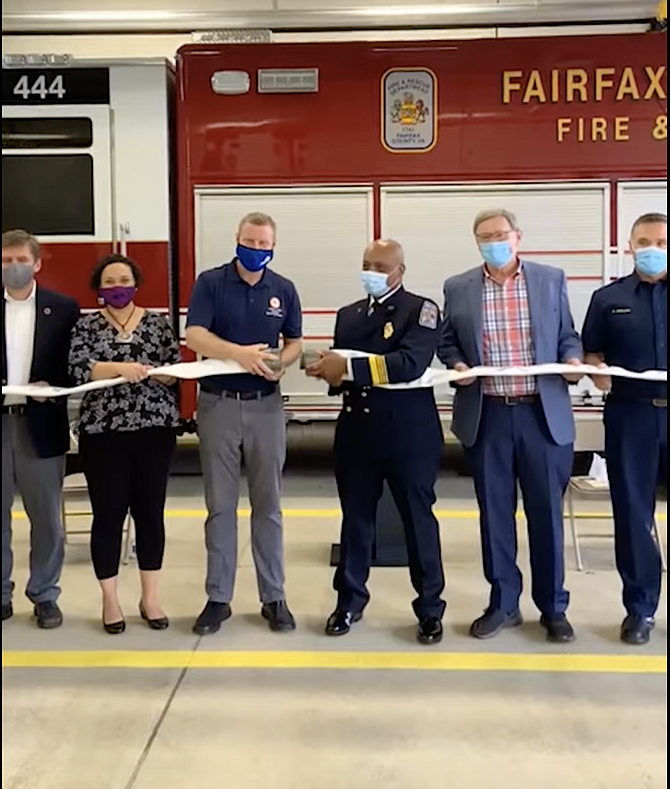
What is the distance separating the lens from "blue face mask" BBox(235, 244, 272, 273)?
4.05 metres

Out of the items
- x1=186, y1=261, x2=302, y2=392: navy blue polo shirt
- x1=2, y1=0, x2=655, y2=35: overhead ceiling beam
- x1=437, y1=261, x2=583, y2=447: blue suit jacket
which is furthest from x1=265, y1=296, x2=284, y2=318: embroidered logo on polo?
x1=2, y1=0, x2=655, y2=35: overhead ceiling beam

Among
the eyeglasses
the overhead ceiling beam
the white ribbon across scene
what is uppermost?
the overhead ceiling beam

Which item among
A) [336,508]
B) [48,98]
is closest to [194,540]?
[336,508]

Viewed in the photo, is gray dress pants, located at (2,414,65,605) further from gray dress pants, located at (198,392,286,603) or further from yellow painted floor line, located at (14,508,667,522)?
yellow painted floor line, located at (14,508,667,522)

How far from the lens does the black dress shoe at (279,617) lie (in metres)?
4.29

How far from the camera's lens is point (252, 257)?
4.05 m

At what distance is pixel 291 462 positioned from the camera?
8.28 meters

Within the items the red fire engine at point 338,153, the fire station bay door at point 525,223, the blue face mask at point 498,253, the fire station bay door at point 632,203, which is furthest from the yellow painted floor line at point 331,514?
the blue face mask at point 498,253

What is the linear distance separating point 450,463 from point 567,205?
252cm

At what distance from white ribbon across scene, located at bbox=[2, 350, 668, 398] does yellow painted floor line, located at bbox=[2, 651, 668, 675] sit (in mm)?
1145

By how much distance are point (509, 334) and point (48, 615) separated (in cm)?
251

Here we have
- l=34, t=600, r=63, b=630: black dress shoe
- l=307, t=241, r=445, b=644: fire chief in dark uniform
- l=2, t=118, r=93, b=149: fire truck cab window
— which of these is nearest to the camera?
l=307, t=241, r=445, b=644: fire chief in dark uniform

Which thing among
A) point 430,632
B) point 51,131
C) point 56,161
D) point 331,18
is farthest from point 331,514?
point 331,18

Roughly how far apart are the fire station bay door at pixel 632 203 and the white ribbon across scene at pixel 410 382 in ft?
9.72
